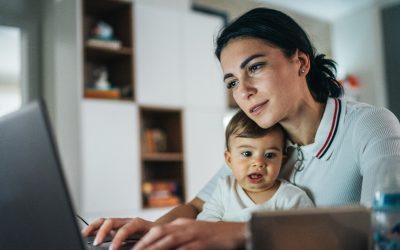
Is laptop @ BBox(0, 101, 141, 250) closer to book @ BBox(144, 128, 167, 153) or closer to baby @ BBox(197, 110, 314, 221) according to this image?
baby @ BBox(197, 110, 314, 221)

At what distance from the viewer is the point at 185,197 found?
353 centimetres

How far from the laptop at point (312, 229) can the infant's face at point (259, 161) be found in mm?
375

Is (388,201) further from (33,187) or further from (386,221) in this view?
(33,187)

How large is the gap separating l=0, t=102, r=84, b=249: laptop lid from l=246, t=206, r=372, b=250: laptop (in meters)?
0.24

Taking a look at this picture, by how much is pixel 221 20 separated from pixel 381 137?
315 centimetres

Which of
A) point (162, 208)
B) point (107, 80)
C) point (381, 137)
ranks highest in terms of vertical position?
point (107, 80)

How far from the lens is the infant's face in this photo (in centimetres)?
103

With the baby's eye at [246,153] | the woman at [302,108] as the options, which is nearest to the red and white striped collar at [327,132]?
the woman at [302,108]

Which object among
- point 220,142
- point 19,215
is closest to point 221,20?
point 220,142

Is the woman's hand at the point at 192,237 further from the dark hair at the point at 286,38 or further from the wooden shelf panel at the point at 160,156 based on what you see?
the wooden shelf panel at the point at 160,156

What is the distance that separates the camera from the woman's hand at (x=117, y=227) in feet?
2.58

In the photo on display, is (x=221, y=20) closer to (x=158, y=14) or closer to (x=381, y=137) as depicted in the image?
(x=158, y=14)

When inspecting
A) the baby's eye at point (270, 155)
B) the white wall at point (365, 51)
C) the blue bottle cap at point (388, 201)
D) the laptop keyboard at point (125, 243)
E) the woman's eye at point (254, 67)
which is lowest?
the laptop keyboard at point (125, 243)

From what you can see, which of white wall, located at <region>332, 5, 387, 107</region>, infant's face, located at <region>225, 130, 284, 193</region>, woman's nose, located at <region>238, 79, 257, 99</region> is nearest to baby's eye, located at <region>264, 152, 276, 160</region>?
infant's face, located at <region>225, 130, 284, 193</region>
